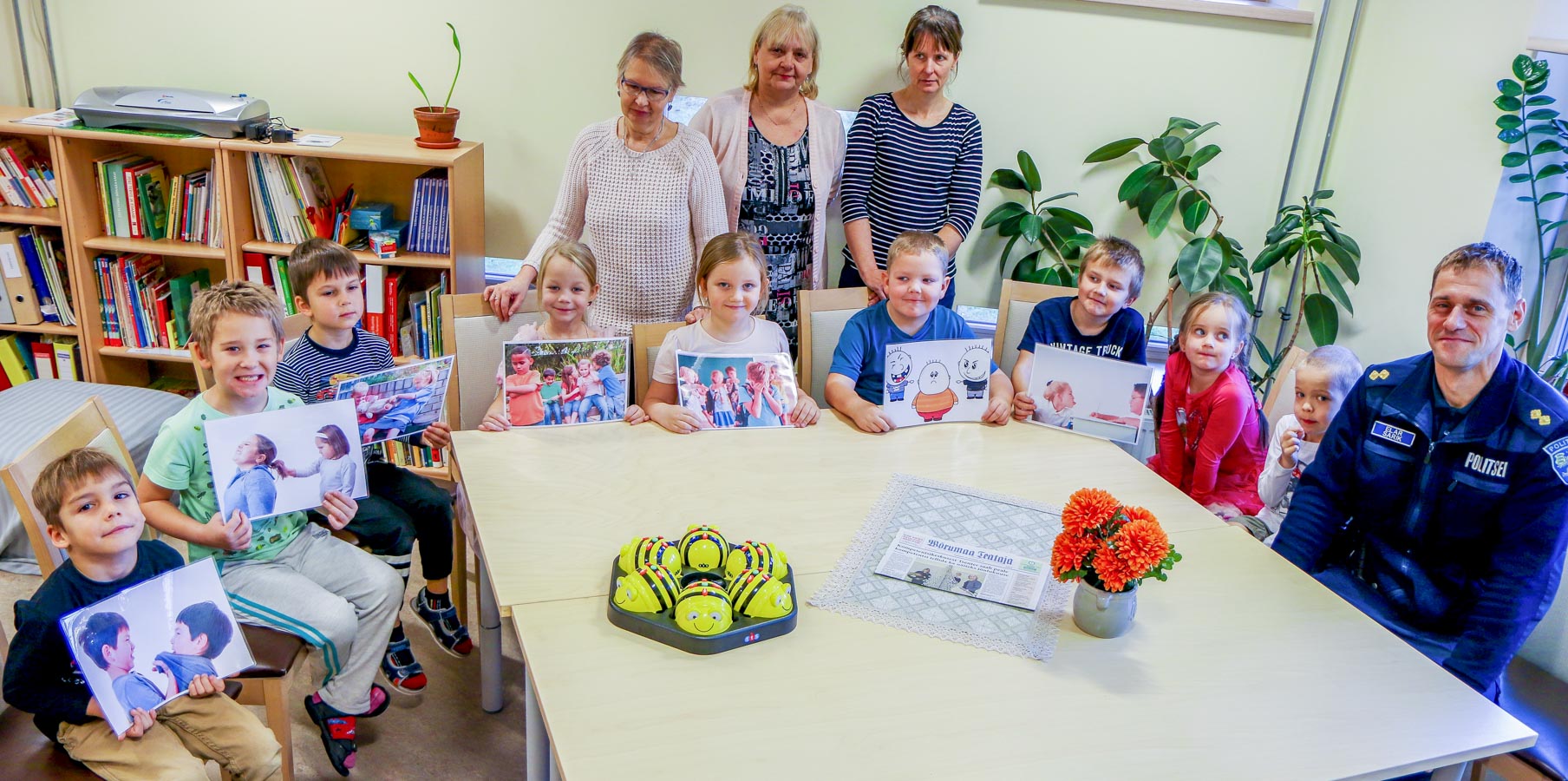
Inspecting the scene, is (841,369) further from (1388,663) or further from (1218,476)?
(1388,663)

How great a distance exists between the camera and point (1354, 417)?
7.05ft

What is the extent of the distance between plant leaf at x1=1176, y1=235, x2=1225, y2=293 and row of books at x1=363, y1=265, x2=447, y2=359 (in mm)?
2481

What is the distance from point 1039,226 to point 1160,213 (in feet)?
1.35

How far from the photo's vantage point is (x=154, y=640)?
1.67 meters

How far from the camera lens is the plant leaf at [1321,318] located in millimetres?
3609

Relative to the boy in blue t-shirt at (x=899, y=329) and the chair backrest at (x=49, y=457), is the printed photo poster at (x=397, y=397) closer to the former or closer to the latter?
the chair backrest at (x=49, y=457)

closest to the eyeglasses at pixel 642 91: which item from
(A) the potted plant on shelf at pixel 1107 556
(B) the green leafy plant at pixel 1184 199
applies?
(A) the potted plant on shelf at pixel 1107 556

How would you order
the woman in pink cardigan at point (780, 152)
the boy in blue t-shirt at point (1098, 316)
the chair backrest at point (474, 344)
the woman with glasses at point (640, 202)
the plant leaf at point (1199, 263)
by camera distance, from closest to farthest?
the chair backrest at point (474, 344) → the boy in blue t-shirt at point (1098, 316) → the woman with glasses at point (640, 202) → the woman in pink cardigan at point (780, 152) → the plant leaf at point (1199, 263)

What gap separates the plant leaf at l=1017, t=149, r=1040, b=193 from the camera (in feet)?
12.1

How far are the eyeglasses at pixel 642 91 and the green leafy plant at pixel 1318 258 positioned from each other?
216cm

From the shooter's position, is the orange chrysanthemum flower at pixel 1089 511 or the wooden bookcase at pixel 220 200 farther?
the wooden bookcase at pixel 220 200

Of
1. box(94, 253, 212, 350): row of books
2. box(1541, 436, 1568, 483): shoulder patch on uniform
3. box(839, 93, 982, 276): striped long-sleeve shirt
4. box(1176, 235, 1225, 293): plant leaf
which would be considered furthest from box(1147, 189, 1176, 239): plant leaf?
box(94, 253, 212, 350): row of books

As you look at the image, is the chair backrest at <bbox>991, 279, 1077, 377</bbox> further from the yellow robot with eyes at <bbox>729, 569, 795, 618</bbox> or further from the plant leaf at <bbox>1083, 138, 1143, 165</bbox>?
the yellow robot with eyes at <bbox>729, 569, 795, 618</bbox>

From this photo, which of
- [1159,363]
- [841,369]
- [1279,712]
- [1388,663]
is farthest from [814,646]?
[1159,363]
